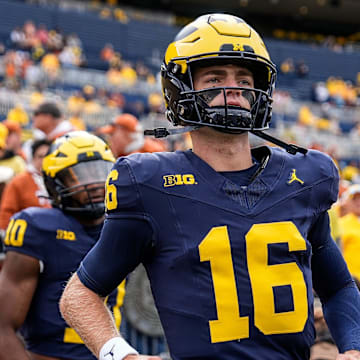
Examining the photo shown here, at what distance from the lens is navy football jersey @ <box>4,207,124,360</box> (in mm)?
2566

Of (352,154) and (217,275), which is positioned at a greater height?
(217,275)

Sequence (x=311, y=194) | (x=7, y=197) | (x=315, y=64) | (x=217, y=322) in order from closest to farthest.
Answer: (x=217, y=322), (x=311, y=194), (x=7, y=197), (x=315, y=64)

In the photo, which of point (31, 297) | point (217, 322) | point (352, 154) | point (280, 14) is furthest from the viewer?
point (280, 14)

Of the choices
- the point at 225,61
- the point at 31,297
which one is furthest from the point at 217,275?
the point at 31,297

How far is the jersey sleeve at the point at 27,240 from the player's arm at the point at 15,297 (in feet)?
0.07

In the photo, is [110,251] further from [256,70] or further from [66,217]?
[66,217]

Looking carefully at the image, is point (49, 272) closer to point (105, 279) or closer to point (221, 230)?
point (105, 279)

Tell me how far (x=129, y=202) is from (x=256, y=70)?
0.58m

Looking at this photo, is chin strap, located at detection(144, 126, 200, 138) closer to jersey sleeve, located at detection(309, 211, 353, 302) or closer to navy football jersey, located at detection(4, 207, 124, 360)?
jersey sleeve, located at detection(309, 211, 353, 302)

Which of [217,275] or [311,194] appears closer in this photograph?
[217,275]

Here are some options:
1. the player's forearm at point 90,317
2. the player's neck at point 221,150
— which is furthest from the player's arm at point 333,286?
the player's forearm at point 90,317

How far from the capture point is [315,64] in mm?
30031

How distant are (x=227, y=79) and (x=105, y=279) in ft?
2.16

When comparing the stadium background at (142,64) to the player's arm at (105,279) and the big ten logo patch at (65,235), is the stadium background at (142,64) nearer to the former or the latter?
the big ten logo patch at (65,235)
